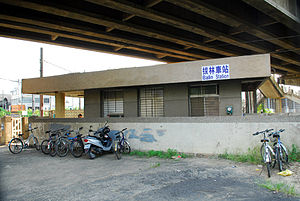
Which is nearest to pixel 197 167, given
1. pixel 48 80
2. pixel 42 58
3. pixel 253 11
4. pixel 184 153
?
pixel 184 153

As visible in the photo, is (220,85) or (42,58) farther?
(42,58)

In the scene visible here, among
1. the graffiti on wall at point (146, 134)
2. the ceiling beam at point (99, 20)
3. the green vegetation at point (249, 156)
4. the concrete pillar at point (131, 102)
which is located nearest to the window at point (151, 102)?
the concrete pillar at point (131, 102)

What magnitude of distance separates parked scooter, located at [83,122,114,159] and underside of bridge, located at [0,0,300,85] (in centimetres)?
599

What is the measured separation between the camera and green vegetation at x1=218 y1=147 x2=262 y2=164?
727cm

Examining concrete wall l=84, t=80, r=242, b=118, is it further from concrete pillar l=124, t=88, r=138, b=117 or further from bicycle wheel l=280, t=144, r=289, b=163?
bicycle wheel l=280, t=144, r=289, b=163

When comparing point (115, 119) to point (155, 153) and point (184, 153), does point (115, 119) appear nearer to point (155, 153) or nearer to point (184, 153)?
point (155, 153)

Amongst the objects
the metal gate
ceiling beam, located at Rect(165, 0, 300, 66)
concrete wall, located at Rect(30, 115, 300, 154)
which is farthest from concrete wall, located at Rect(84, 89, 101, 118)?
ceiling beam, located at Rect(165, 0, 300, 66)

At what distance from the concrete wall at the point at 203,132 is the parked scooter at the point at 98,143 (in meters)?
0.91

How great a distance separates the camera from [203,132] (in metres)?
8.44

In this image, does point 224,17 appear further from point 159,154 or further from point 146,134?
point 159,154

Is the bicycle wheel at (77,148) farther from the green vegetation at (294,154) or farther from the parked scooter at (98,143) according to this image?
the green vegetation at (294,154)

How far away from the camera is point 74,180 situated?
598 cm

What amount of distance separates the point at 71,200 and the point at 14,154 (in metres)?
7.44

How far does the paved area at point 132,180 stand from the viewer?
4.73m
